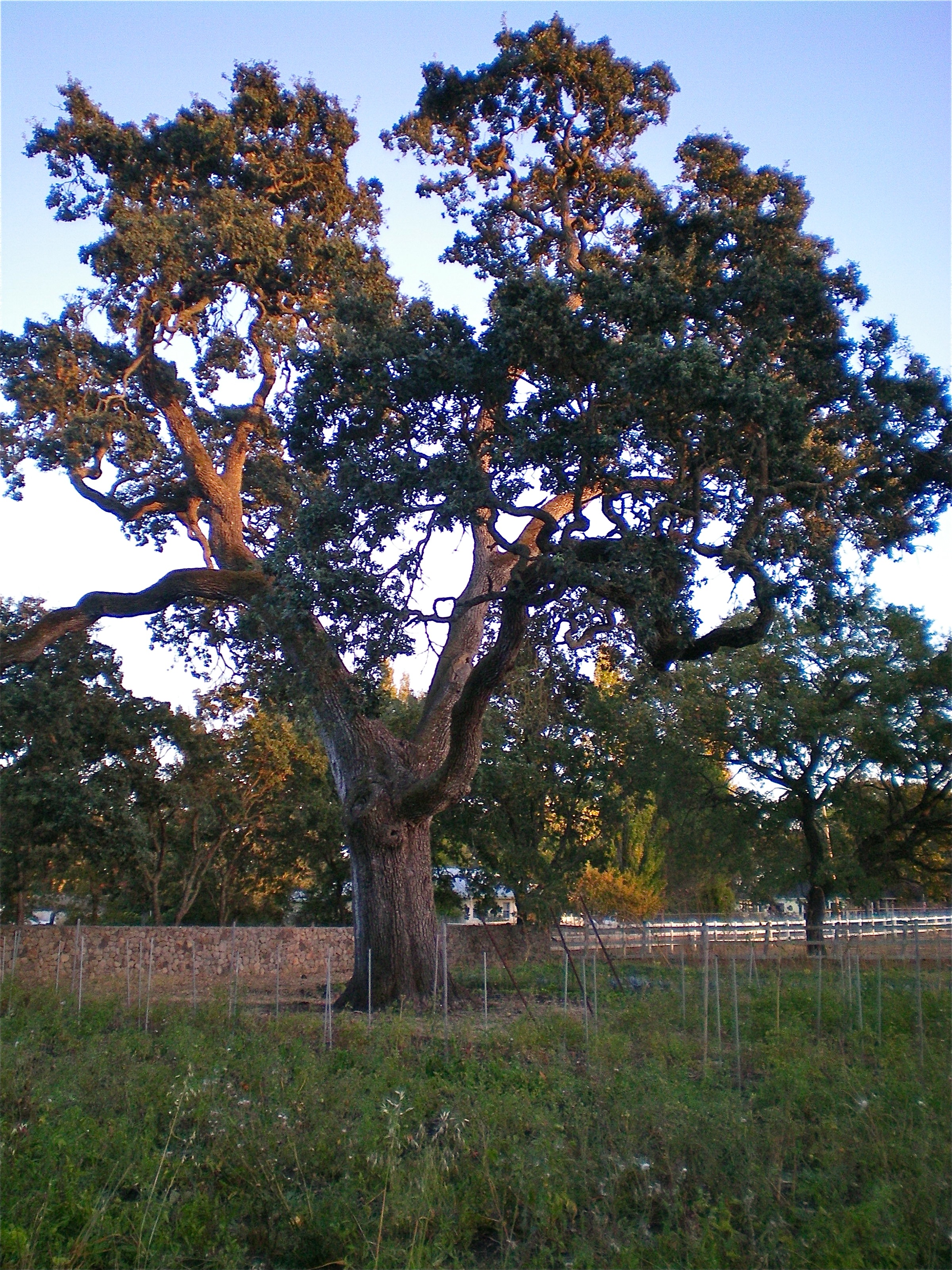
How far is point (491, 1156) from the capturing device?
5805mm

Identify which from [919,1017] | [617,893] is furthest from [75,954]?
[617,893]

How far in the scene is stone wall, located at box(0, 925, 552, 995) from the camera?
20188 mm

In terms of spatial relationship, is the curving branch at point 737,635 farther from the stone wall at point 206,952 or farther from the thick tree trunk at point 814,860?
the thick tree trunk at point 814,860

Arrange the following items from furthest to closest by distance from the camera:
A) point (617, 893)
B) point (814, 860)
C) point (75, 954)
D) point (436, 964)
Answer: point (617, 893), point (814, 860), point (75, 954), point (436, 964)

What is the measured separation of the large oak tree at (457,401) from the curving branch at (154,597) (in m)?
0.04

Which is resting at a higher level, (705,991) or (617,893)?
(705,991)

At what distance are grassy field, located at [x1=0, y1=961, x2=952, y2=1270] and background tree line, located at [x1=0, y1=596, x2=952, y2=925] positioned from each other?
1253 centimetres

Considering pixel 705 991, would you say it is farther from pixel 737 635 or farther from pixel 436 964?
pixel 436 964

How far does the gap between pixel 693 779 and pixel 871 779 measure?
446 cm

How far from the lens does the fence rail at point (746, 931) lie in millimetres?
15250

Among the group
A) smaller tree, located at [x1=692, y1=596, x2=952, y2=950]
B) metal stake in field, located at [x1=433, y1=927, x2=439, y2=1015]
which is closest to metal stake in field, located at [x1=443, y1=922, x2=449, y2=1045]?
metal stake in field, located at [x1=433, y1=927, x2=439, y2=1015]

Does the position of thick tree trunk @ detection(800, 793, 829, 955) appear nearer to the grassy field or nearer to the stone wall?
the stone wall

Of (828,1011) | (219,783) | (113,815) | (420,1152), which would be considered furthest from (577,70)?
(219,783)

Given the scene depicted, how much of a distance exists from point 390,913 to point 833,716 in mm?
14245
